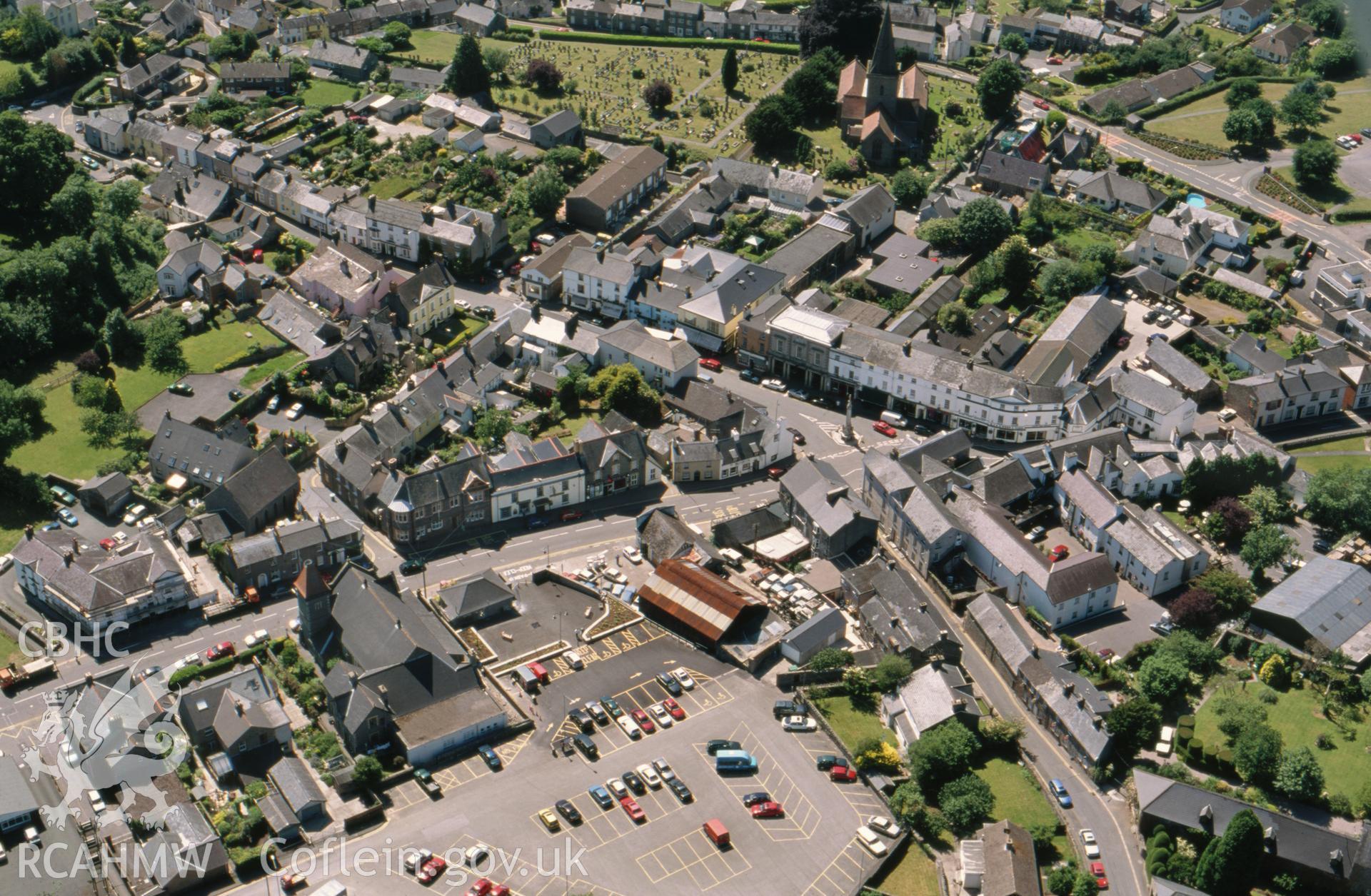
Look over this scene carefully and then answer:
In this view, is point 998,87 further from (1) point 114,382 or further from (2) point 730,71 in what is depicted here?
(1) point 114,382

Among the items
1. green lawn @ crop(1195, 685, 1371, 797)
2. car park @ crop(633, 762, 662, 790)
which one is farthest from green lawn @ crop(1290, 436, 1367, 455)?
car park @ crop(633, 762, 662, 790)

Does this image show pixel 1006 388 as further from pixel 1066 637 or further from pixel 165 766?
pixel 165 766

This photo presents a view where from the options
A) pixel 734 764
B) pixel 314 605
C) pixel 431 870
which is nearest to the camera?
pixel 431 870

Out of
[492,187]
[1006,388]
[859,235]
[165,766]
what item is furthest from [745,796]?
[492,187]

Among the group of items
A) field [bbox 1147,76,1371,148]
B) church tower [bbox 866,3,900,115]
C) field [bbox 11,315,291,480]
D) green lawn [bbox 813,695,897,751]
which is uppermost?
church tower [bbox 866,3,900,115]

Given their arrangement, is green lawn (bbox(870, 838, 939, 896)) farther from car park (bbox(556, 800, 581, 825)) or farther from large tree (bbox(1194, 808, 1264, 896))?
car park (bbox(556, 800, 581, 825))

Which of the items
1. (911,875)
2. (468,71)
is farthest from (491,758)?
(468,71)
